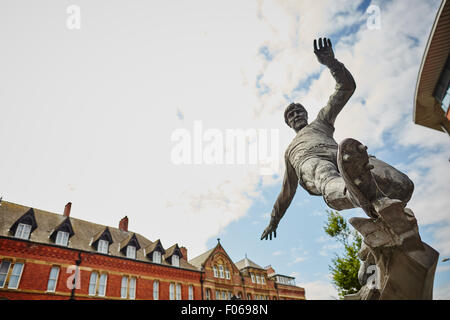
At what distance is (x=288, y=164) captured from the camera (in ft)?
9.18

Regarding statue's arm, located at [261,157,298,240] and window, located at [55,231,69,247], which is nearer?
statue's arm, located at [261,157,298,240]

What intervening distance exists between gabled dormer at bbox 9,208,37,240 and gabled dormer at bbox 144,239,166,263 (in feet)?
29.0

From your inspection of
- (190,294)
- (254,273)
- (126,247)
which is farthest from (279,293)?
(126,247)

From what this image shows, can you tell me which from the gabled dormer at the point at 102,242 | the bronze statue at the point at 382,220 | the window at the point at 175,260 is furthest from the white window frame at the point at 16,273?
the bronze statue at the point at 382,220

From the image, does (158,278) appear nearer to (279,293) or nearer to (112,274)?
(112,274)

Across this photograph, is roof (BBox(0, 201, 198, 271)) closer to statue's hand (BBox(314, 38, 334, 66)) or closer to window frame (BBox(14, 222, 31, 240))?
window frame (BBox(14, 222, 31, 240))

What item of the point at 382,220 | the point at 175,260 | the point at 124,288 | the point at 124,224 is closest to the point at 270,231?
the point at 382,220

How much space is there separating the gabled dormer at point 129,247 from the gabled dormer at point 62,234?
405cm

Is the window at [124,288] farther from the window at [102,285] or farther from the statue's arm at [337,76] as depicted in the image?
the statue's arm at [337,76]

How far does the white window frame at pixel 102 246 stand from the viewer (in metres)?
20.4

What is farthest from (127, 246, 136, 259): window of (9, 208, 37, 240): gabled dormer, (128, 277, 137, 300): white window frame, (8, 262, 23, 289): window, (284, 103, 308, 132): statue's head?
(284, 103, 308, 132): statue's head

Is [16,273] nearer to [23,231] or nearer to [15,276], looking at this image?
[15,276]

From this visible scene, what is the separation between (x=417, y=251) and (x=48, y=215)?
25.1 metres

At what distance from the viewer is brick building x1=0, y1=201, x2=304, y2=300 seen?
16.6 meters
